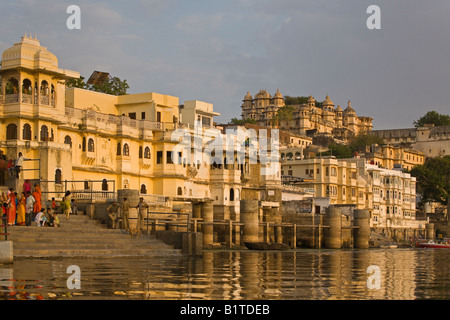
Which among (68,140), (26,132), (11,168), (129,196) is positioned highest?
(26,132)

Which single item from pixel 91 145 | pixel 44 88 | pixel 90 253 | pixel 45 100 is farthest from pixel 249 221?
pixel 90 253

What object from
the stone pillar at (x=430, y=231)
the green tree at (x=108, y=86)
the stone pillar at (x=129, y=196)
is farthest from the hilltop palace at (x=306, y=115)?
the stone pillar at (x=129, y=196)

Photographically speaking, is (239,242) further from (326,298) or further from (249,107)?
(249,107)

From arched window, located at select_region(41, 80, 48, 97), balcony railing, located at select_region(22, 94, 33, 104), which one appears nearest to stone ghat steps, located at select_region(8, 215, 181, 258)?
balcony railing, located at select_region(22, 94, 33, 104)

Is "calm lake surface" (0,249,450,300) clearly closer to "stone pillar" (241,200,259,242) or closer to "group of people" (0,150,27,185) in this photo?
"group of people" (0,150,27,185)

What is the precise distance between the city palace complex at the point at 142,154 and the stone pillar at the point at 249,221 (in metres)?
2.90

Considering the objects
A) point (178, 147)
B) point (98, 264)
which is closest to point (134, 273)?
point (98, 264)

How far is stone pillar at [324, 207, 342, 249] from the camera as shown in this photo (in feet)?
200

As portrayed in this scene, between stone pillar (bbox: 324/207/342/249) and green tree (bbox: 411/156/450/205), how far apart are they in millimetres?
54549

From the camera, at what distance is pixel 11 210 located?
27469mm

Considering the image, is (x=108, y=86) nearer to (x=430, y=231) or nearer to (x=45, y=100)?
(x=45, y=100)

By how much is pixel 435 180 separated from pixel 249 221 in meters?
68.5

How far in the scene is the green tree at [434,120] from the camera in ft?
581

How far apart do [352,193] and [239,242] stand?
130ft
